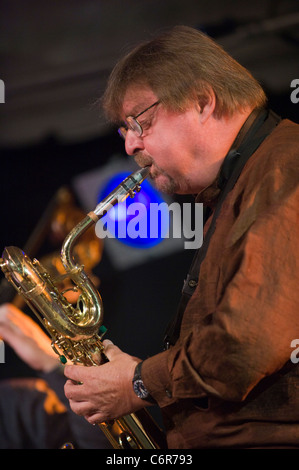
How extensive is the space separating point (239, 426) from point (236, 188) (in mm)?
682

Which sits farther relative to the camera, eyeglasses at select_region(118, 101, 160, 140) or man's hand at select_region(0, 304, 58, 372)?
man's hand at select_region(0, 304, 58, 372)

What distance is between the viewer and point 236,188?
1.52 m

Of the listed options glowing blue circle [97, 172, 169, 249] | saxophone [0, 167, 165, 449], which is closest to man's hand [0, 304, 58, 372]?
glowing blue circle [97, 172, 169, 249]

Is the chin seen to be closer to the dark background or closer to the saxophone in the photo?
the saxophone

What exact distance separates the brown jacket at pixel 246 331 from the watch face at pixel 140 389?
0.11 ft

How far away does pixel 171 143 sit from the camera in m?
1.84

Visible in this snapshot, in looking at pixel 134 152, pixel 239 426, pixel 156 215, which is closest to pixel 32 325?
pixel 156 215

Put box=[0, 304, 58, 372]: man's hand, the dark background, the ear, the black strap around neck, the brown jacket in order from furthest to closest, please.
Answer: box=[0, 304, 58, 372]: man's hand, the dark background, the ear, the black strap around neck, the brown jacket

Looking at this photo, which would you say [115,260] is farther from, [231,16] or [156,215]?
[231,16]

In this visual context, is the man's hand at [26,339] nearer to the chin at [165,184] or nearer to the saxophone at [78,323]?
the saxophone at [78,323]

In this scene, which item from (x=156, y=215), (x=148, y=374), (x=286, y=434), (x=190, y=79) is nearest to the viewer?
(x=286, y=434)

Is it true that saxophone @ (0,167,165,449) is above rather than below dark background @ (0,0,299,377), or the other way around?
below

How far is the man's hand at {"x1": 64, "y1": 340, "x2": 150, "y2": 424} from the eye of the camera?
158cm

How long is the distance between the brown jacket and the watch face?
0.11 feet
